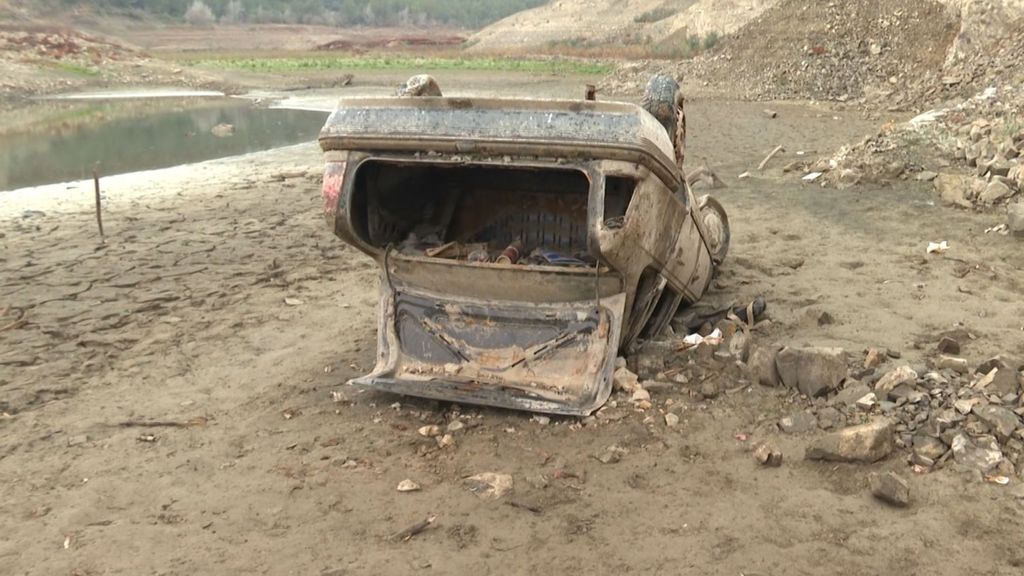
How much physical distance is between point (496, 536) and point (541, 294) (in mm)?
1401

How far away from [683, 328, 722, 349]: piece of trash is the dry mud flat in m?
0.42

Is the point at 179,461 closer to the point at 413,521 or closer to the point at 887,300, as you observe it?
the point at 413,521

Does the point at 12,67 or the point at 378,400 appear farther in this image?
the point at 12,67

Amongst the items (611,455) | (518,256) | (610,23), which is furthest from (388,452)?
(610,23)

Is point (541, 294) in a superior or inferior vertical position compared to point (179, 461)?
superior

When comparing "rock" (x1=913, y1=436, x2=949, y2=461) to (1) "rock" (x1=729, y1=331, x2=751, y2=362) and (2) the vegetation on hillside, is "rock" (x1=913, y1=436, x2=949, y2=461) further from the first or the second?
(2) the vegetation on hillside

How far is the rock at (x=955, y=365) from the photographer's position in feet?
14.4

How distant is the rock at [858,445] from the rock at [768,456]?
5.3 inches

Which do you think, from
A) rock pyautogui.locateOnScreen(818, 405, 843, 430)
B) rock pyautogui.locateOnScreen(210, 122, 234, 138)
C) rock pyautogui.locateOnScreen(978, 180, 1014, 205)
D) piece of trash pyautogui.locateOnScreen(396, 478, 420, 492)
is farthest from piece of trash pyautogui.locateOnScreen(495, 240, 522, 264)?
rock pyautogui.locateOnScreen(210, 122, 234, 138)

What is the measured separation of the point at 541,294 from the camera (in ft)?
14.8

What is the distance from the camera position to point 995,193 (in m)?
8.04

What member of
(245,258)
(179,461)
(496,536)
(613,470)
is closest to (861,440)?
(613,470)

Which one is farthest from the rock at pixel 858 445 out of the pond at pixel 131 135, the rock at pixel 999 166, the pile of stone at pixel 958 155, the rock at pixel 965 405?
the pond at pixel 131 135

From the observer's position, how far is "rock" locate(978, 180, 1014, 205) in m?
8.02
